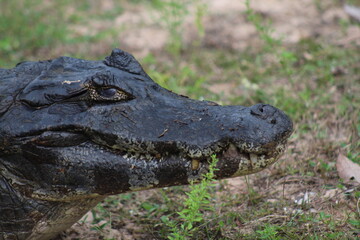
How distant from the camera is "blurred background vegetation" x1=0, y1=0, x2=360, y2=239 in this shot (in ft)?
10.8

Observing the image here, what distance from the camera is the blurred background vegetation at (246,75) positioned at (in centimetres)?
330

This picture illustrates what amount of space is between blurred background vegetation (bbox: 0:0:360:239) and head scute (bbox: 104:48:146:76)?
1.02 m

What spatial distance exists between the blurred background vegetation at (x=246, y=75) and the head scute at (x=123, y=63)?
1017 mm

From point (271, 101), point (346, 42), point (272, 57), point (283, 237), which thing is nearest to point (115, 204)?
point (283, 237)

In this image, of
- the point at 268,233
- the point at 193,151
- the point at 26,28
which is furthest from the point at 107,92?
the point at 26,28

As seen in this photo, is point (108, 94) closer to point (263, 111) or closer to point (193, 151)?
point (193, 151)

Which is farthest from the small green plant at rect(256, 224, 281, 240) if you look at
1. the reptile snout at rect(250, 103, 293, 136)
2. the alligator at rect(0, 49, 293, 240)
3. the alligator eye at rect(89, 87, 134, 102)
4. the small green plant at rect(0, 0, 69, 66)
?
the small green plant at rect(0, 0, 69, 66)

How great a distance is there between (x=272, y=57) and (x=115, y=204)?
3.37 metres

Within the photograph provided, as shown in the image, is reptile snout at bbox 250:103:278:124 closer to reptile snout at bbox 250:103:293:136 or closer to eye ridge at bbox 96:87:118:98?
reptile snout at bbox 250:103:293:136

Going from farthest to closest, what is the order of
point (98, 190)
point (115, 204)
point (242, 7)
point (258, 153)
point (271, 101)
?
point (242, 7)
point (271, 101)
point (115, 204)
point (98, 190)
point (258, 153)

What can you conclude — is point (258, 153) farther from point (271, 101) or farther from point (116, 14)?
point (116, 14)

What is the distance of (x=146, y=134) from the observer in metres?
2.65

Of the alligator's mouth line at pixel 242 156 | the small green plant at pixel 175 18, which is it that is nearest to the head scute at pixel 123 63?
the alligator's mouth line at pixel 242 156

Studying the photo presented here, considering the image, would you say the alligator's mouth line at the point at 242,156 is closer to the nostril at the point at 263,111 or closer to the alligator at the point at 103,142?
the alligator at the point at 103,142
